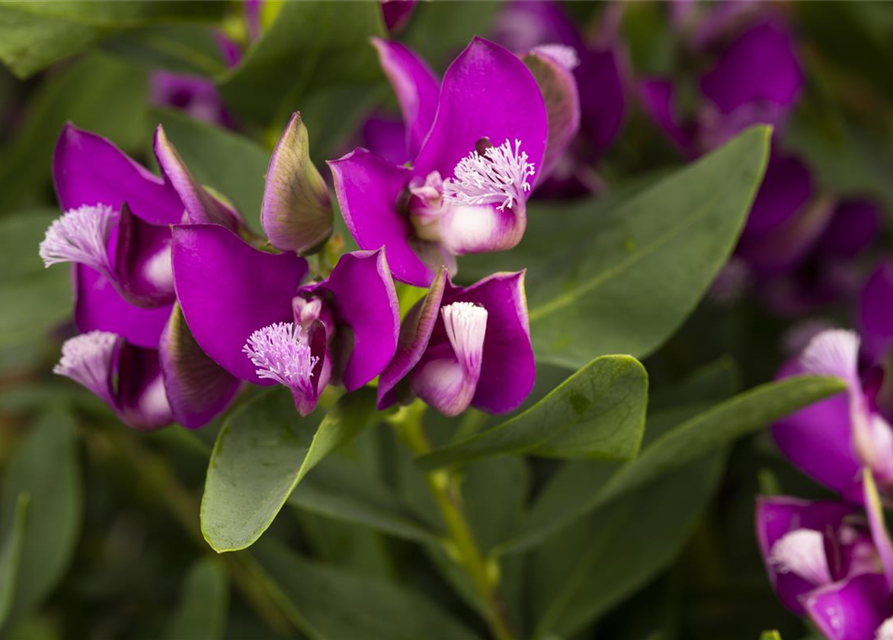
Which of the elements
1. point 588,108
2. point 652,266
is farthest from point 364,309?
point 588,108

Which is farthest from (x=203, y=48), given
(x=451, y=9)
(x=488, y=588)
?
(x=488, y=588)

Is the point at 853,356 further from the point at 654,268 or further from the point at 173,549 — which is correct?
the point at 173,549

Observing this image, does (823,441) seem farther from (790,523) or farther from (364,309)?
(364,309)

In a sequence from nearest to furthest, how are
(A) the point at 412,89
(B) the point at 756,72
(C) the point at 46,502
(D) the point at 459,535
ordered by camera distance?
1. (A) the point at 412,89
2. (D) the point at 459,535
3. (C) the point at 46,502
4. (B) the point at 756,72

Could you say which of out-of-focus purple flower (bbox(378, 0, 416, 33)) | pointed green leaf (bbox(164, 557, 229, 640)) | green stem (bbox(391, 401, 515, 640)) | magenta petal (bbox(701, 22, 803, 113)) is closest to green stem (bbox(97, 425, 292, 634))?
pointed green leaf (bbox(164, 557, 229, 640))

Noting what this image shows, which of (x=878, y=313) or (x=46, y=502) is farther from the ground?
(x=878, y=313)

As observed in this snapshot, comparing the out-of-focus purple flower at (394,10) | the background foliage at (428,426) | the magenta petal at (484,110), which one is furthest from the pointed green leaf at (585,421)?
the out-of-focus purple flower at (394,10)
